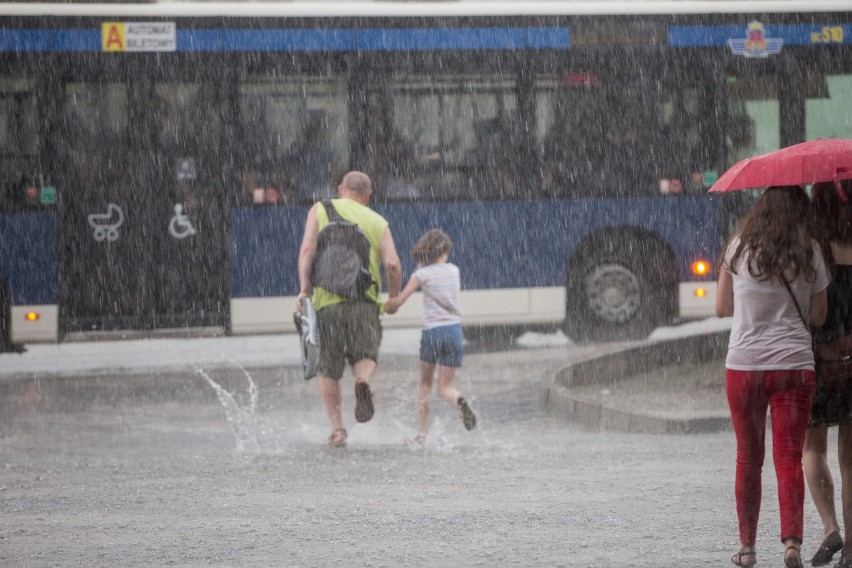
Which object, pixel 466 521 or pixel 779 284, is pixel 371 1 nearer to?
pixel 466 521

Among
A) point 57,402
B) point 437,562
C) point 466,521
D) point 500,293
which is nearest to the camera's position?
point 437,562

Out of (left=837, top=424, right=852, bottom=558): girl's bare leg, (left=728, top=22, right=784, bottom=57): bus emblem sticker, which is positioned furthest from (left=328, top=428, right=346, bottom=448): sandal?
(left=728, top=22, right=784, bottom=57): bus emblem sticker

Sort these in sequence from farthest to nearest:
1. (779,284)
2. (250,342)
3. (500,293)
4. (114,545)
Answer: (250,342)
(500,293)
(114,545)
(779,284)

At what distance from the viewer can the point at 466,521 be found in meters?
6.97

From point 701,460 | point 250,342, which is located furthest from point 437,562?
point 250,342

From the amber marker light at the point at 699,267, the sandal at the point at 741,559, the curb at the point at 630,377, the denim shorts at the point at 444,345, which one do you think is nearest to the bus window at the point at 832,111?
the amber marker light at the point at 699,267

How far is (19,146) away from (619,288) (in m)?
6.57

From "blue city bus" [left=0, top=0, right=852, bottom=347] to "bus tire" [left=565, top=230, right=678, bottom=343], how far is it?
0.02 metres

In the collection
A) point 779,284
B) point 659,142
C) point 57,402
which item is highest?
point 659,142

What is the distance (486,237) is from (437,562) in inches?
401

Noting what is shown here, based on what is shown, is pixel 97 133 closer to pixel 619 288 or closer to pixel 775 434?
pixel 619 288

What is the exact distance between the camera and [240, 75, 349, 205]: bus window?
1566 centimetres

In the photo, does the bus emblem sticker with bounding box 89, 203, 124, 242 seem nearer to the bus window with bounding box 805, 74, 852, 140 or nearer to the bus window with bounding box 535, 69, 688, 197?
the bus window with bounding box 535, 69, 688, 197

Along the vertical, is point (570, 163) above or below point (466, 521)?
above
